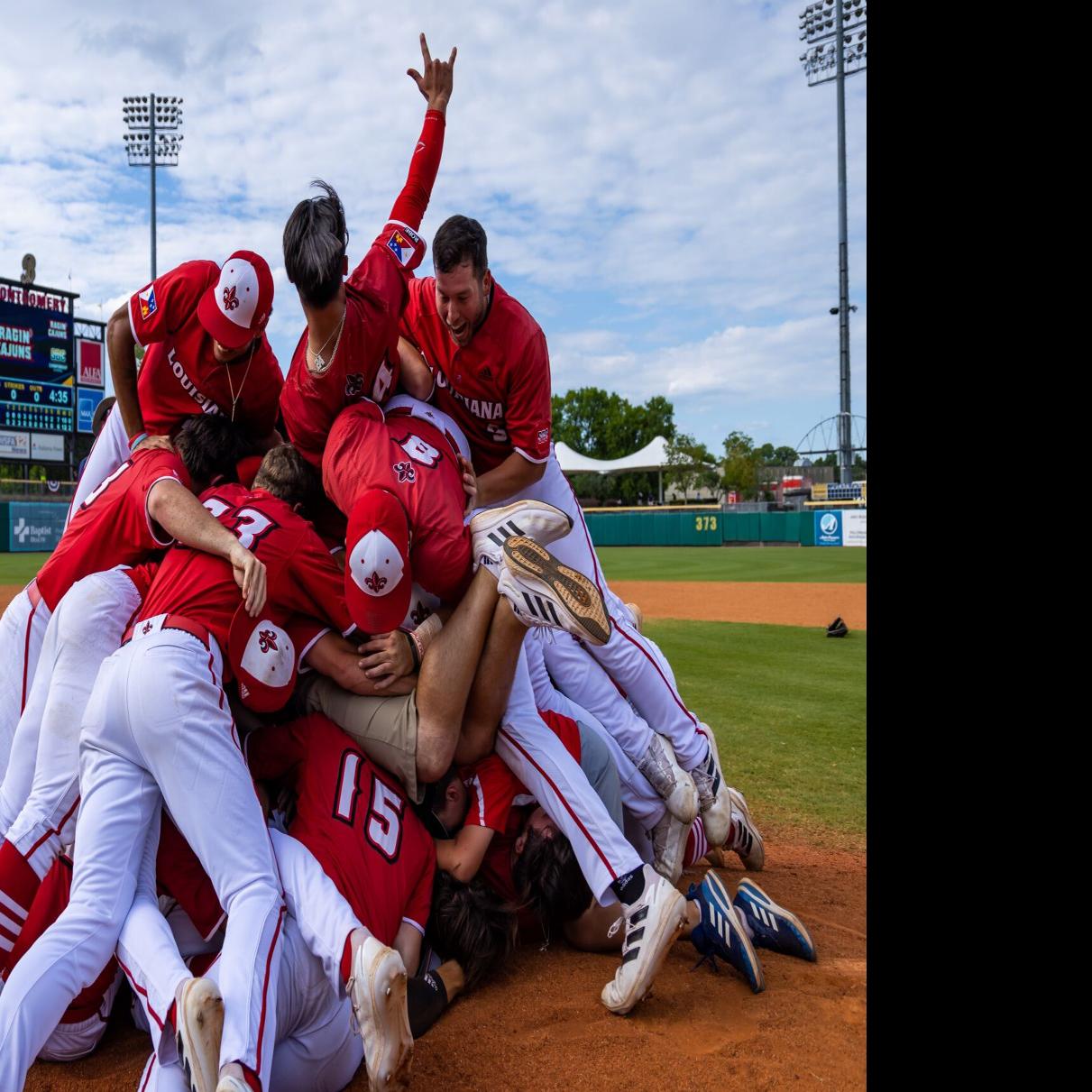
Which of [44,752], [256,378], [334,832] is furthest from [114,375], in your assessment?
[334,832]

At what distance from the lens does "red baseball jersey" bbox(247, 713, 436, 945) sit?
2879 millimetres

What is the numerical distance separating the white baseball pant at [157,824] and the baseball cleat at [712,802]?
2100mm

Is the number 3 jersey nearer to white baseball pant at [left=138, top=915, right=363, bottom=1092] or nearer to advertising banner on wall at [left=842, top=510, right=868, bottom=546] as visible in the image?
white baseball pant at [left=138, top=915, right=363, bottom=1092]

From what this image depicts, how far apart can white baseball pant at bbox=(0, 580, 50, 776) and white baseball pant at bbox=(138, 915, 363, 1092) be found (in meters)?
1.65

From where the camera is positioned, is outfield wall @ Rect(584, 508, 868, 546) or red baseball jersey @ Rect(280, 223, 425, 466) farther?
outfield wall @ Rect(584, 508, 868, 546)

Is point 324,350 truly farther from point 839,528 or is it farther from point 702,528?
point 702,528

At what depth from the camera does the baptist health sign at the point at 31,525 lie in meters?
28.5

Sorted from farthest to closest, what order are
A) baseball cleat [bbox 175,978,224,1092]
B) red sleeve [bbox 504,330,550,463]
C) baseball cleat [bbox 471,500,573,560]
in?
red sleeve [bbox 504,330,550,463] < baseball cleat [bbox 471,500,573,560] < baseball cleat [bbox 175,978,224,1092]

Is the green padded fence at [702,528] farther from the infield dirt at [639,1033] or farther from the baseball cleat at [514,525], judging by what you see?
the infield dirt at [639,1033]

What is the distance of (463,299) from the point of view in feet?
12.6

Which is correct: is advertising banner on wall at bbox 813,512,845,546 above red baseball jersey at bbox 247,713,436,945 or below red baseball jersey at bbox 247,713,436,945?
above

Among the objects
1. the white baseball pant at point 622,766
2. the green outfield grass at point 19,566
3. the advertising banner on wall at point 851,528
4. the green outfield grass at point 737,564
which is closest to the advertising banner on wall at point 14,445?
the green outfield grass at point 19,566

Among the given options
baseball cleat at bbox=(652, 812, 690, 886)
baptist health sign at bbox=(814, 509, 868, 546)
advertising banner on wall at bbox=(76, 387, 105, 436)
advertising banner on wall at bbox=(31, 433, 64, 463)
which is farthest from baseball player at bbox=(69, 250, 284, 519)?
baptist health sign at bbox=(814, 509, 868, 546)
